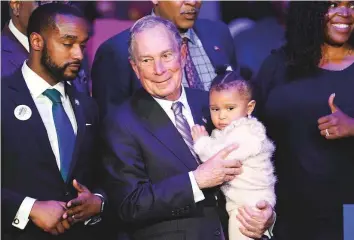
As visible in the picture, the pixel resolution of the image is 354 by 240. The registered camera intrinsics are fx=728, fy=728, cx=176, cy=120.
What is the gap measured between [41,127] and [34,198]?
1.03 feet

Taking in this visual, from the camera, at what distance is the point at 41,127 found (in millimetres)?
3225

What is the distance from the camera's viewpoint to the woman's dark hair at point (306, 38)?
3.83 metres

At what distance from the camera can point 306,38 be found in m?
3.89

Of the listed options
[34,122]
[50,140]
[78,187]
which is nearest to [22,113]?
[34,122]

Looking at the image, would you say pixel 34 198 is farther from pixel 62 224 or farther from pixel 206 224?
pixel 206 224

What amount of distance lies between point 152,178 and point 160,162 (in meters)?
0.08

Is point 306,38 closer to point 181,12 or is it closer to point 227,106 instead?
point 181,12

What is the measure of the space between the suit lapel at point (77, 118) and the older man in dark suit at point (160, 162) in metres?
0.18

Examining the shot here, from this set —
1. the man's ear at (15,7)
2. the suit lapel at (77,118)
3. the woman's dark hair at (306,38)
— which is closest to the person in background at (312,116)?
the woman's dark hair at (306,38)

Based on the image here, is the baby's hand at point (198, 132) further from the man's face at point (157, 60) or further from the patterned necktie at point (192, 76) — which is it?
the patterned necktie at point (192, 76)

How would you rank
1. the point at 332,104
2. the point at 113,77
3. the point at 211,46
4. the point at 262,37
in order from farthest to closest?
the point at 262,37, the point at 211,46, the point at 113,77, the point at 332,104

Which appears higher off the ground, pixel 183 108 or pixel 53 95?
pixel 53 95

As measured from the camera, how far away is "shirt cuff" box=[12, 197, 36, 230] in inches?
124

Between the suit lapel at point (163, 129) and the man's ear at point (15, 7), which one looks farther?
the man's ear at point (15, 7)
